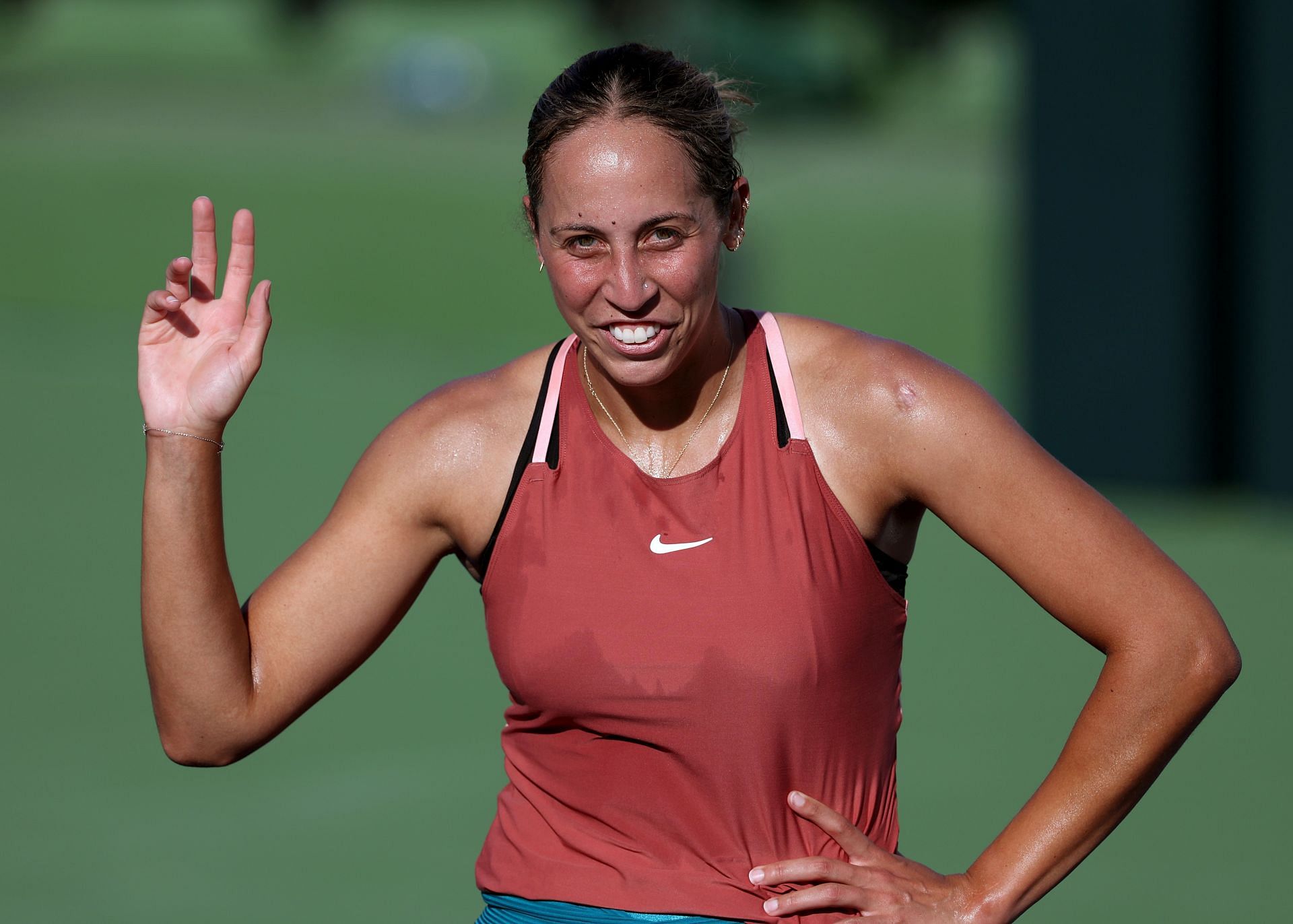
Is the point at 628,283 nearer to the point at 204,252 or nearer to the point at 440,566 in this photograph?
the point at 204,252

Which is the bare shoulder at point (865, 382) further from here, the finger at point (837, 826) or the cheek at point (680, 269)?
the finger at point (837, 826)

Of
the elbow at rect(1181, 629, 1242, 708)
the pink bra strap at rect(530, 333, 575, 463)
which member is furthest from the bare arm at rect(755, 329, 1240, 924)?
the pink bra strap at rect(530, 333, 575, 463)

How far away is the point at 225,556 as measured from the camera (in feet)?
8.87

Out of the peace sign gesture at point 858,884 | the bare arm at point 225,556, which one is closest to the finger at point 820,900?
the peace sign gesture at point 858,884

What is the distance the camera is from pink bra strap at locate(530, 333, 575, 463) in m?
2.68

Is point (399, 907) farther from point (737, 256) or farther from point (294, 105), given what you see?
point (294, 105)

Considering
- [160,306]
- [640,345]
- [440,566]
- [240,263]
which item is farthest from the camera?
[440,566]

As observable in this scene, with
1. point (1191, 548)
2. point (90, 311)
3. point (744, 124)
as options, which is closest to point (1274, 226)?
point (1191, 548)

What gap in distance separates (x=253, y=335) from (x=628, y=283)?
625 mm

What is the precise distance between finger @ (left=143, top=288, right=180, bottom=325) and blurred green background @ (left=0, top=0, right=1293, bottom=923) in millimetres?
659

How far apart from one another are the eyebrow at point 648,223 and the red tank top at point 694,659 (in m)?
0.28

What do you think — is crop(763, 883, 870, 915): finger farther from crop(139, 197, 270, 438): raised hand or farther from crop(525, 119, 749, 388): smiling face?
crop(139, 197, 270, 438): raised hand

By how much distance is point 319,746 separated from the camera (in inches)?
241

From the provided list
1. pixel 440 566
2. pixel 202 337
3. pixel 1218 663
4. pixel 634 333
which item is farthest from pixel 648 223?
pixel 440 566
